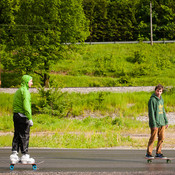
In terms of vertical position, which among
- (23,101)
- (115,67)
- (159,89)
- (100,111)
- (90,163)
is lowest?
(90,163)

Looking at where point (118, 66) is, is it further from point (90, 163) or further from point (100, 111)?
point (90, 163)

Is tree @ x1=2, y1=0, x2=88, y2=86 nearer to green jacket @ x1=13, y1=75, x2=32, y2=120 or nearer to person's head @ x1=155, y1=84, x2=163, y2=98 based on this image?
person's head @ x1=155, y1=84, x2=163, y2=98

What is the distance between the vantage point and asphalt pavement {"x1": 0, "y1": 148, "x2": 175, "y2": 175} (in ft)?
26.6

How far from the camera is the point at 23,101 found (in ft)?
26.6

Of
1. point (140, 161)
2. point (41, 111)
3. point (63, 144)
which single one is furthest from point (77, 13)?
point (140, 161)

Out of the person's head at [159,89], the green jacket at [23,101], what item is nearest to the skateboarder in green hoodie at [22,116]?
the green jacket at [23,101]

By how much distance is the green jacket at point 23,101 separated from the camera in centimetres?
809

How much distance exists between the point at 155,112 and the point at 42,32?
27527mm

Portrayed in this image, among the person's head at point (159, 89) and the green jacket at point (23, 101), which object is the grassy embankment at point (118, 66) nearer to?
the person's head at point (159, 89)

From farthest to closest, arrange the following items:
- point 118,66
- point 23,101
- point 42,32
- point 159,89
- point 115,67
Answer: point 118,66
point 115,67
point 42,32
point 159,89
point 23,101

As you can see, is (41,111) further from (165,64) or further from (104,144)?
(165,64)

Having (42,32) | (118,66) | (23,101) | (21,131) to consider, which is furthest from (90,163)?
(118,66)

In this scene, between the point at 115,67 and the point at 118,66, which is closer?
the point at 115,67

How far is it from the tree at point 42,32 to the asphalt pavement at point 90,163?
23.2 meters
